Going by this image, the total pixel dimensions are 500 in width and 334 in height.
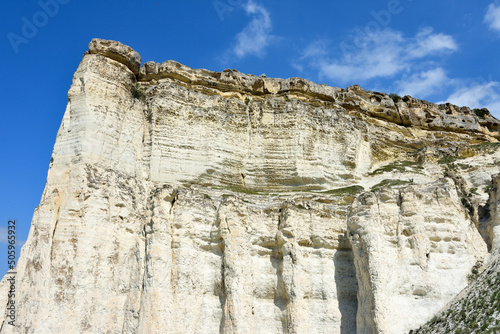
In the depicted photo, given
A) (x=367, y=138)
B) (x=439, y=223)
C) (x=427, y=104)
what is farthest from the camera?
(x=427, y=104)

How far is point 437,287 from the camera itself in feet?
77.4

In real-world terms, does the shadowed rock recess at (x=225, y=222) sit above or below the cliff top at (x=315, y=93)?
below

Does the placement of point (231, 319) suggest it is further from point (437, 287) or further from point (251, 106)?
point (251, 106)

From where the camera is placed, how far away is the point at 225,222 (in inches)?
1030

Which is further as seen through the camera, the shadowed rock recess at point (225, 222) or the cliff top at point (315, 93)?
the cliff top at point (315, 93)

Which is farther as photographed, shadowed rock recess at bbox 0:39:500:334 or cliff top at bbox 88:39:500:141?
cliff top at bbox 88:39:500:141

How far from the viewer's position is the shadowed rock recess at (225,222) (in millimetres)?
23641

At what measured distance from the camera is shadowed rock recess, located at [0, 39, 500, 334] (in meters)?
23.6

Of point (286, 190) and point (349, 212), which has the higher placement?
point (286, 190)

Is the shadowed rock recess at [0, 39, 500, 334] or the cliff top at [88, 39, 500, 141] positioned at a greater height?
the cliff top at [88, 39, 500, 141]

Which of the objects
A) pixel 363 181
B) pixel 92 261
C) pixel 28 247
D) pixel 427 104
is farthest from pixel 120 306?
pixel 427 104

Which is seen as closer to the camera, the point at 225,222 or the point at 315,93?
the point at 225,222

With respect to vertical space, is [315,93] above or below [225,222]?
above

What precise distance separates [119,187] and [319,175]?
1127 cm
